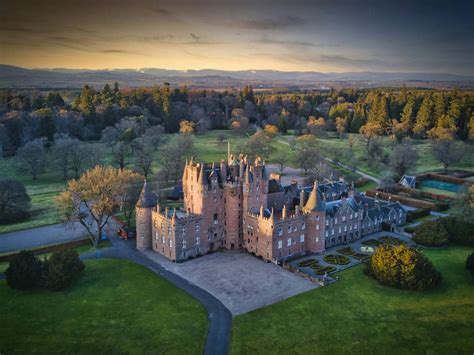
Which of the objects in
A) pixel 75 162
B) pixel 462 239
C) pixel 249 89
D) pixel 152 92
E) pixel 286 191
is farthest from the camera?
pixel 249 89

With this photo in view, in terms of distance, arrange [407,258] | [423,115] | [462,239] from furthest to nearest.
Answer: [423,115]
[462,239]
[407,258]

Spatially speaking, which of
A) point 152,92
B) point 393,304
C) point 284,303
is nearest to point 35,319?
point 284,303

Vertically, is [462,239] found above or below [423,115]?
below

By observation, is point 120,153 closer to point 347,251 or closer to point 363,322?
point 347,251

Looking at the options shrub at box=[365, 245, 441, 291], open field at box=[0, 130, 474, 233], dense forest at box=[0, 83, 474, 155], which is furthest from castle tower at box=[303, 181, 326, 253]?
dense forest at box=[0, 83, 474, 155]

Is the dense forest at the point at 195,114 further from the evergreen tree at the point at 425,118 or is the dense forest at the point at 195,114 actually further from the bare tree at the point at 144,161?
the bare tree at the point at 144,161

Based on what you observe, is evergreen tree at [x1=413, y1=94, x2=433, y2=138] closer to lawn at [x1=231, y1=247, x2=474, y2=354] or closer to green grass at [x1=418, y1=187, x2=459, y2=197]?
green grass at [x1=418, y1=187, x2=459, y2=197]

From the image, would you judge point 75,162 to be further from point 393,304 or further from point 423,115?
point 423,115

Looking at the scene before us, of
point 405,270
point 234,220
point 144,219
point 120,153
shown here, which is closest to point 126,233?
point 144,219
